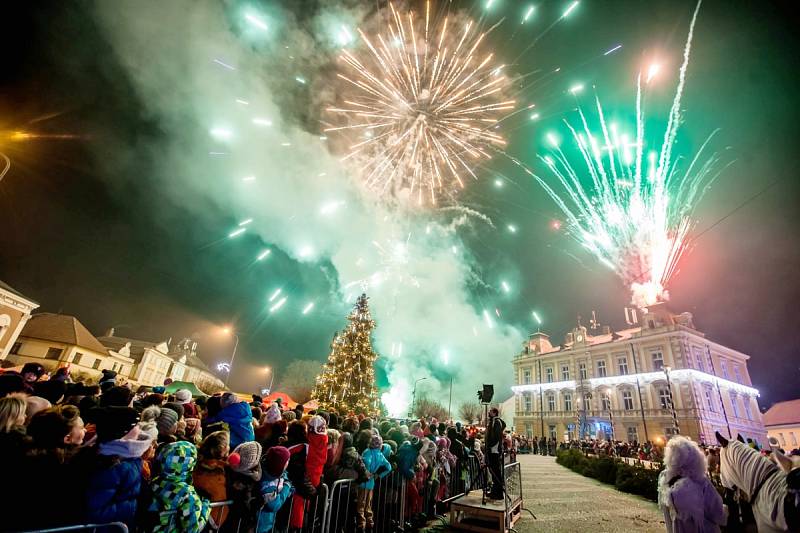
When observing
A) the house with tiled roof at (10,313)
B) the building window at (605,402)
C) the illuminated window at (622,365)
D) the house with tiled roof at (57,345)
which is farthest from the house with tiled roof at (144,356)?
the illuminated window at (622,365)

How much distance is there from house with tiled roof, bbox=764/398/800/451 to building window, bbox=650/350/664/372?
25.5 meters

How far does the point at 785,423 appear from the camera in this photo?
48.6 metres

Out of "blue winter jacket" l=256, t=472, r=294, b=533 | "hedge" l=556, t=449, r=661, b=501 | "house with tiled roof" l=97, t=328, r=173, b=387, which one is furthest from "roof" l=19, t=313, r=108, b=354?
"hedge" l=556, t=449, r=661, b=501

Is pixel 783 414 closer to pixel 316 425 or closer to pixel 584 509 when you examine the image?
pixel 584 509

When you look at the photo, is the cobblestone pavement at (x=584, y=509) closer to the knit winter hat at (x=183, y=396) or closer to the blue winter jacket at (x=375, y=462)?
the blue winter jacket at (x=375, y=462)

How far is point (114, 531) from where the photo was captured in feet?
8.33

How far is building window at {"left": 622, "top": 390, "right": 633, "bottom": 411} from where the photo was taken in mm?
40875

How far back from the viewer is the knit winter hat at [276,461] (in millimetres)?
3855

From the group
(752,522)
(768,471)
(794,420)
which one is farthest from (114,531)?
(794,420)

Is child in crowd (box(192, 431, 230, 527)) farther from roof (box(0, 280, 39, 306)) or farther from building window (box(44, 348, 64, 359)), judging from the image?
building window (box(44, 348, 64, 359))

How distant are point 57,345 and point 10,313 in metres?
15.8

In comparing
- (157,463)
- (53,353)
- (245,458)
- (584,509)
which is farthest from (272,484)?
(53,353)

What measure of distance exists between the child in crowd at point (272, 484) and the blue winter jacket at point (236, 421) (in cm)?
85

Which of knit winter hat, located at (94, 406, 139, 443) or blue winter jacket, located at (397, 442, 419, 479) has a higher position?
knit winter hat, located at (94, 406, 139, 443)
